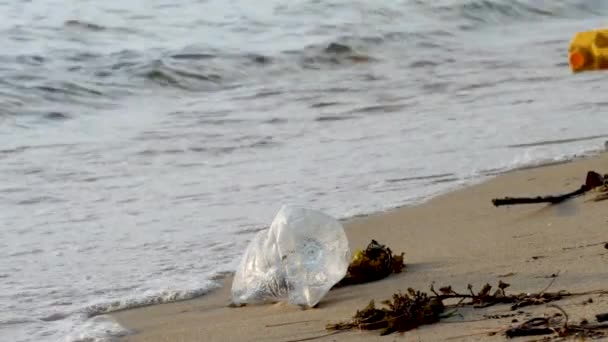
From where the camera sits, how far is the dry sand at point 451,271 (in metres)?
2.63

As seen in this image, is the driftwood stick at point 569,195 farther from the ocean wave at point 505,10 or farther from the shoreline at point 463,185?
the ocean wave at point 505,10

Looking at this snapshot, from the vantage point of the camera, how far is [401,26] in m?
12.5

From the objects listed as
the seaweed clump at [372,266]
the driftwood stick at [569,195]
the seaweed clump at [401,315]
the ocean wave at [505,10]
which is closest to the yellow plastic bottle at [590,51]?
the driftwood stick at [569,195]

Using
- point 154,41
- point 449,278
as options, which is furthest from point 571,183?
point 154,41

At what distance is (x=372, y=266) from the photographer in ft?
10.9

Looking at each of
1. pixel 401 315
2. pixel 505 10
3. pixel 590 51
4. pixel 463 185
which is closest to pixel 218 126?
pixel 463 185

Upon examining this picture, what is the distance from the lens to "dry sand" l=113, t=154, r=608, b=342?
263 cm

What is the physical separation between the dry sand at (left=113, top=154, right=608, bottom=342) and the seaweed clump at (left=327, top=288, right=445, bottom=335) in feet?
0.09

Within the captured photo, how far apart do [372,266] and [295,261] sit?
0.27m

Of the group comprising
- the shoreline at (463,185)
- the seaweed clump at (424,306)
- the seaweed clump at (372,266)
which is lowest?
the shoreline at (463,185)

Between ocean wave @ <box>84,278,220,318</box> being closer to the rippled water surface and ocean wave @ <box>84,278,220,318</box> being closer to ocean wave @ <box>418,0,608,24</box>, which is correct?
the rippled water surface

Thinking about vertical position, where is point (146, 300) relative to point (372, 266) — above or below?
below

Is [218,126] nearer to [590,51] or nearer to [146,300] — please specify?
[590,51]

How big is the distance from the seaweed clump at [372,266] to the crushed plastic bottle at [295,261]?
0.06 meters
